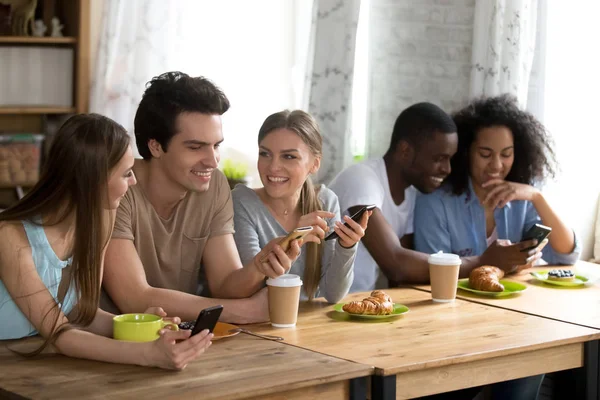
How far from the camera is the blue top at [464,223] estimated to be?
3229 millimetres

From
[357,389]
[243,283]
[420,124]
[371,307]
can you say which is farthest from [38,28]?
[357,389]

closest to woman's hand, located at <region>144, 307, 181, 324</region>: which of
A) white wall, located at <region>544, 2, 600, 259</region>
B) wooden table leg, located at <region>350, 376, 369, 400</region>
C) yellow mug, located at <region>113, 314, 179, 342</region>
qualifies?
yellow mug, located at <region>113, 314, 179, 342</region>

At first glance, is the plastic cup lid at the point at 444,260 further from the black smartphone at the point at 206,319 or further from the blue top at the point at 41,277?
the blue top at the point at 41,277

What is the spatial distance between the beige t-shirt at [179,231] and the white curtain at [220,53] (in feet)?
5.21

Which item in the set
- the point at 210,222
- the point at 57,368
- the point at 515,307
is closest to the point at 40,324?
the point at 57,368

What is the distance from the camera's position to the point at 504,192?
3.20 m

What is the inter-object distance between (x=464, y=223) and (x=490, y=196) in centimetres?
13

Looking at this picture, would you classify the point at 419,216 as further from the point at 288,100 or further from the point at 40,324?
the point at 40,324

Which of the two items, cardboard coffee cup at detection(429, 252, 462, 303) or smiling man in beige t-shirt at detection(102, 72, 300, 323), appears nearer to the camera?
smiling man in beige t-shirt at detection(102, 72, 300, 323)

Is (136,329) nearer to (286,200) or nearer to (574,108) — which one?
(286,200)

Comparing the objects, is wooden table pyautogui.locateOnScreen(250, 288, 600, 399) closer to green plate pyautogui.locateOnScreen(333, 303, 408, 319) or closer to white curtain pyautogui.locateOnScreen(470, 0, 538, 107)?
green plate pyautogui.locateOnScreen(333, 303, 408, 319)

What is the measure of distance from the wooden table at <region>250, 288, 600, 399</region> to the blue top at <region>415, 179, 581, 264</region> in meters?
0.70

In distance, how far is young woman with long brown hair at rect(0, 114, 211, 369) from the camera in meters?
1.97

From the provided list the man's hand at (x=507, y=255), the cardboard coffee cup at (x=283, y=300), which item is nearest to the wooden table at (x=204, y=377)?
the cardboard coffee cup at (x=283, y=300)
